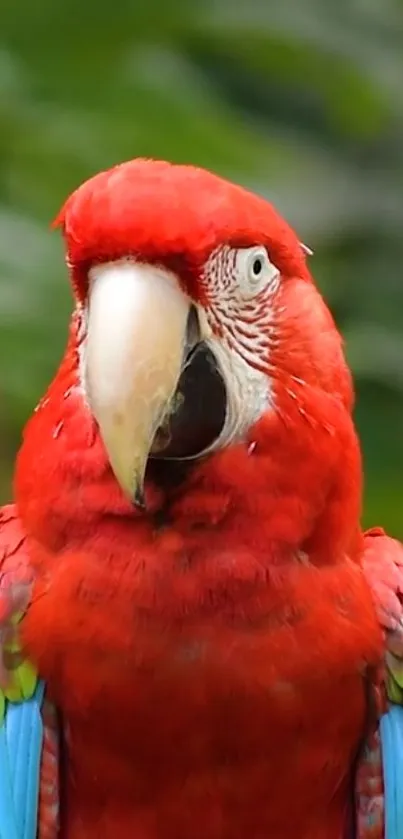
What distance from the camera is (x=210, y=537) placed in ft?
3.23

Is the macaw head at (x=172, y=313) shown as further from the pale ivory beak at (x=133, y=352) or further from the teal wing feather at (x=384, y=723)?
the teal wing feather at (x=384, y=723)

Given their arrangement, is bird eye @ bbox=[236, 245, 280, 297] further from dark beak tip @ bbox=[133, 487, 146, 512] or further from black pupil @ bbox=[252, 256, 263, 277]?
dark beak tip @ bbox=[133, 487, 146, 512]

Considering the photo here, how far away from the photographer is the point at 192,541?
0.99 metres

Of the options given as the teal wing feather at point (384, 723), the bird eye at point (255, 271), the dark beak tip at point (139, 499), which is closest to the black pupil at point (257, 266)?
the bird eye at point (255, 271)

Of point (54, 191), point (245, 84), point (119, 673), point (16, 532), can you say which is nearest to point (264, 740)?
point (119, 673)

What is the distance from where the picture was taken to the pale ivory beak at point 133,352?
0.88 meters

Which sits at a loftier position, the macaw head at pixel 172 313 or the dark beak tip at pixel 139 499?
the macaw head at pixel 172 313

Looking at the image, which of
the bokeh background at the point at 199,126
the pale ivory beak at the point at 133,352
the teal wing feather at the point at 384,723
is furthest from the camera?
the bokeh background at the point at 199,126

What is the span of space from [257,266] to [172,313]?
10 centimetres

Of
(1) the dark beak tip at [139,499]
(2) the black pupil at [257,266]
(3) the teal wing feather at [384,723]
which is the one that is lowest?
(3) the teal wing feather at [384,723]

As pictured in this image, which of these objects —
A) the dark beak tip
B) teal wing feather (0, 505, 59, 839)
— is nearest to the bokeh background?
teal wing feather (0, 505, 59, 839)

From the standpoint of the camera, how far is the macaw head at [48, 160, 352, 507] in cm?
88

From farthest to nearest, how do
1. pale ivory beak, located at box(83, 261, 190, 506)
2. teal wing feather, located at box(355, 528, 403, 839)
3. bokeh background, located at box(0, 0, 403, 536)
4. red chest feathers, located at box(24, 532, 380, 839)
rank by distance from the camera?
bokeh background, located at box(0, 0, 403, 536)
teal wing feather, located at box(355, 528, 403, 839)
red chest feathers, located at box(24, 532, 380, 839)
pale ivory beak, located at box(83, 261, 190, 506)

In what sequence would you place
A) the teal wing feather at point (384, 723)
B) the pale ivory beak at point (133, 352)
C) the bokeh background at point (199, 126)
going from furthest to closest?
the bokeh background at point (199, 126) → the teal wing feather at point (384, 723) → the pale ivory beak at point (133, 352)
